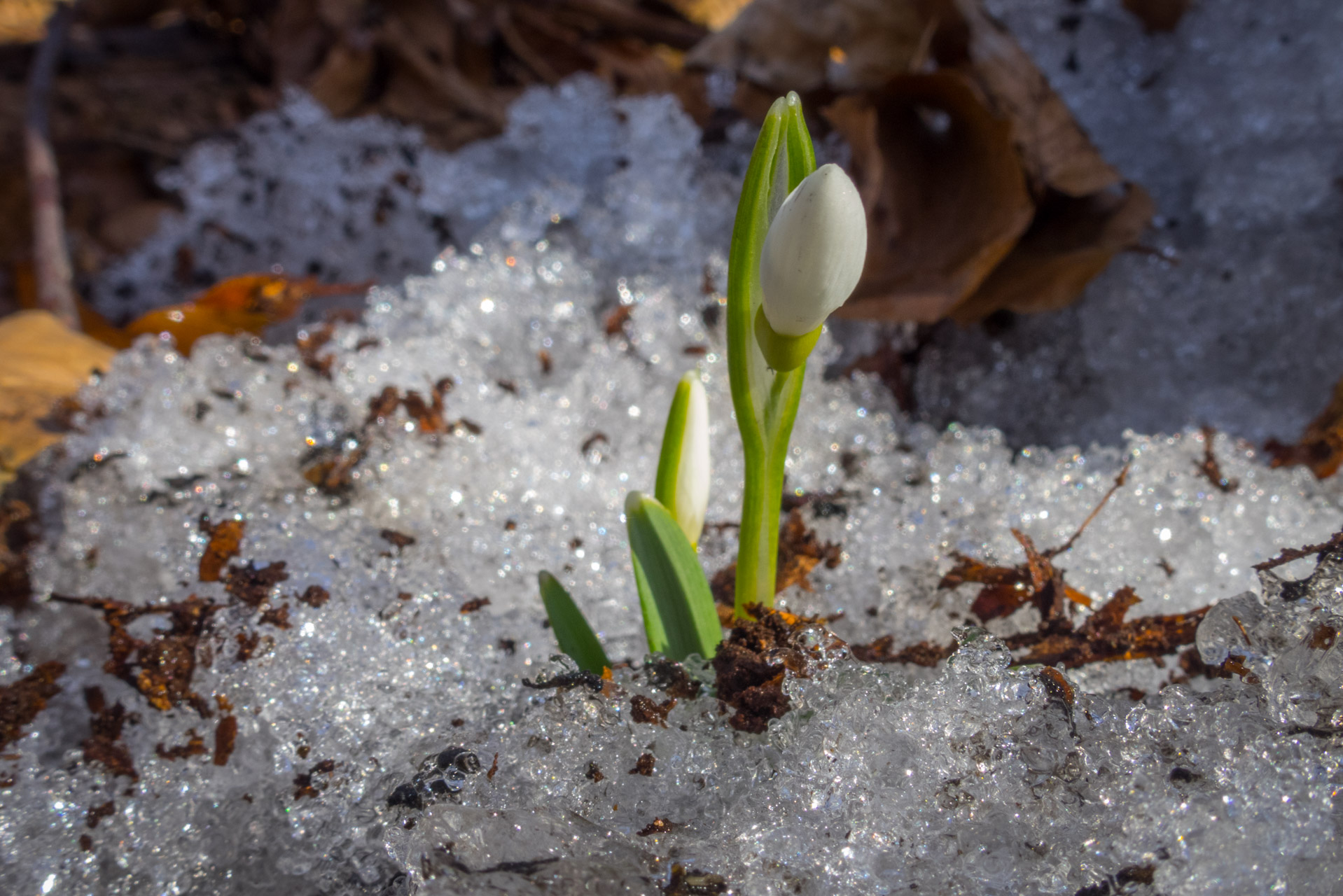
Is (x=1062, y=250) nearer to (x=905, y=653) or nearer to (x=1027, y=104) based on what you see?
(x=1027, y=104)

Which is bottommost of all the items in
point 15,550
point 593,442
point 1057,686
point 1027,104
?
point 15,550

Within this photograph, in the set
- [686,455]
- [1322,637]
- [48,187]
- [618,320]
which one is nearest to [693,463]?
[686,455]

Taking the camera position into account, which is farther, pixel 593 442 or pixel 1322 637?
pixel 593 442

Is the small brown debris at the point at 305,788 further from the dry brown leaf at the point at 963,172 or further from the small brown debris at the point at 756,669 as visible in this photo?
the dry brown leaf at the point at 963,172

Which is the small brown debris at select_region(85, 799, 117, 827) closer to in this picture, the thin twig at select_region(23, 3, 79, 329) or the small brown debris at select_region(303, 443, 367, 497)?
the small brown debris at select_region(303, 443, 367, 497)

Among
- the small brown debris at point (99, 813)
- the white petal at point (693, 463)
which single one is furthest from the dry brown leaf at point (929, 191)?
the small brown debris at point (99, 813)
